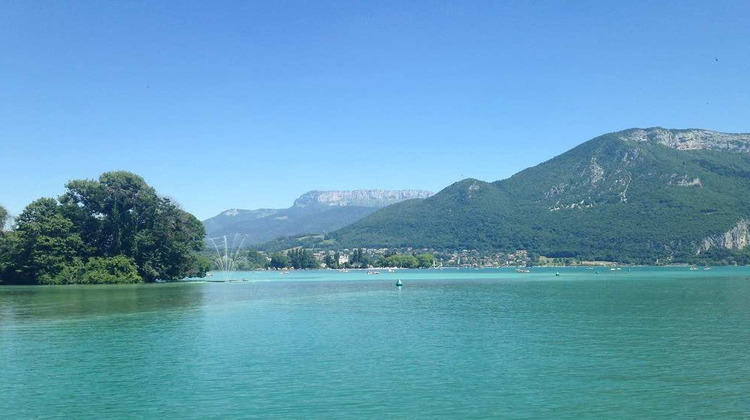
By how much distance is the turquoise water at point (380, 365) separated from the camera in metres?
19.4

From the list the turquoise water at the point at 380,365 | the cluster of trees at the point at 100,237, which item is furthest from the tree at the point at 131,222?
the turquoise water at the point at 380,365

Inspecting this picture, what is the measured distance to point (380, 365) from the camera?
85.7 ft

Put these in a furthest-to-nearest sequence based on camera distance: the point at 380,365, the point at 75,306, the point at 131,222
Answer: the point at 131,222
the point at 75,306
the point at 380,365

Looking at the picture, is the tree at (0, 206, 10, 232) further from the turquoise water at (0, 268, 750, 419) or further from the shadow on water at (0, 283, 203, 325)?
the turquoise water at (0, 268, 750, 419)

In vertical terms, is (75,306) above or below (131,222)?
below

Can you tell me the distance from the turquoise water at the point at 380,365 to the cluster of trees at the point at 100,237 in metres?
59.5

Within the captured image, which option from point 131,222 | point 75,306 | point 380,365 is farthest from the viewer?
point 131,222

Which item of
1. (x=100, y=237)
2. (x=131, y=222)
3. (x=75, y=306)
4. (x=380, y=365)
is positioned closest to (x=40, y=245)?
(x=100, y=237)

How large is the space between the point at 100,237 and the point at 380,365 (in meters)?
95.2

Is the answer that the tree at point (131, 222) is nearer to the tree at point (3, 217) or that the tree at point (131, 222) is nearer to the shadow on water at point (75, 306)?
the tree at point (3, 217)

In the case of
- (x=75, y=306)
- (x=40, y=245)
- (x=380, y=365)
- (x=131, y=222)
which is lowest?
(x=380, y=365)

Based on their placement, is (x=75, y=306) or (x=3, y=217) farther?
(x=3, y=217)

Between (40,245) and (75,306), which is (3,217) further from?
(75,306)

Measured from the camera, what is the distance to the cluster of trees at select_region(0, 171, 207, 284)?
3999 inches
